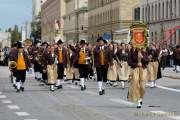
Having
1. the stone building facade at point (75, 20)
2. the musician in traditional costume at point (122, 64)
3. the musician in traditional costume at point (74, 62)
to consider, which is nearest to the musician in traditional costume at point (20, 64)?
the musician in traditional costume at point (74, 62)

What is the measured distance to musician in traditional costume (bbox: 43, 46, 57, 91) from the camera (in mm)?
26609

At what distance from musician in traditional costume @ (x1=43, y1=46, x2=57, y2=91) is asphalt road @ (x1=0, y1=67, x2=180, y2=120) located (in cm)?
137

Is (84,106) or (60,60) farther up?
(60,60)

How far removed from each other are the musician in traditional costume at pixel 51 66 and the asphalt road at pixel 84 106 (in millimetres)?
1373

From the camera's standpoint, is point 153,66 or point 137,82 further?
point 153,66

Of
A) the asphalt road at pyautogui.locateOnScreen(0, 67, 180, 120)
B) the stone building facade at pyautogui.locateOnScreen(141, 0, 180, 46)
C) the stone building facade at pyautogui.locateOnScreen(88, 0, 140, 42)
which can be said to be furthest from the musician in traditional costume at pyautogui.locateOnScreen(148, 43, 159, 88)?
the stone building facade at pyautogui.locateOnScreen(88, 0, 140, 42)

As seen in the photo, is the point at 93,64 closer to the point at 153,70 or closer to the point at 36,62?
the point at 153,70

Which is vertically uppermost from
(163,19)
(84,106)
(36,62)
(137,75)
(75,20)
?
(75,20)

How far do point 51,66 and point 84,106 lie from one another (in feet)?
27.0

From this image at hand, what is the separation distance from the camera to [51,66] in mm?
26984

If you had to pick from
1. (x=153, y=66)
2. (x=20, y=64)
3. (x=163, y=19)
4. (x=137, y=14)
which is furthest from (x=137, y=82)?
(x=137, y=14)

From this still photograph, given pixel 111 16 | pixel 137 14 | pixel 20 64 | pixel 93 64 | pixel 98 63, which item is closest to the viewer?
pixel 98 63

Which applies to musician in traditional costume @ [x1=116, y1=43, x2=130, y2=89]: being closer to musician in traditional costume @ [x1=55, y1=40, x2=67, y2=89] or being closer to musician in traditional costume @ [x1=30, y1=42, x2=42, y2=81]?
musician in traditional costume @ [x1=55, y1=40, x2=67, y2=89]

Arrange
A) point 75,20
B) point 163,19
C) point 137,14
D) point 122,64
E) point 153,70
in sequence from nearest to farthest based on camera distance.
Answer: point 153,70 < point 122,64 < point 163,19 < point 137,14 < point 75,20
